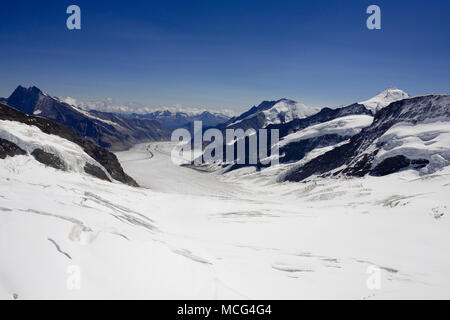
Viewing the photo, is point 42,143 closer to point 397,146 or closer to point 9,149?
point 9,149

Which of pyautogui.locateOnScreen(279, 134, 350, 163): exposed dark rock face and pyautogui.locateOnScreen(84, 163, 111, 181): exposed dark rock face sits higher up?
pyautogui.locateOnScreen(279, 134, 350, 163): exposed dark rock face

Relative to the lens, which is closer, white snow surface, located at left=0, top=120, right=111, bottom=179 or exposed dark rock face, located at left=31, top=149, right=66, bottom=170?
exposed dark rock face, located at left=31, top=149, right=66, bottom=170

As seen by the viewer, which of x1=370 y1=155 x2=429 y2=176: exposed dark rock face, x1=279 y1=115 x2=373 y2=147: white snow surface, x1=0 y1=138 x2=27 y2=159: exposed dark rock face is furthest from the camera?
x1=279 y1=115 x2=373 y2=147: white snow surface

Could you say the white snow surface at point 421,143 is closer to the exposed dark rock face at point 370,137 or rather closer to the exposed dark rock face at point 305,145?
the exposed dark rock face at point 370,137

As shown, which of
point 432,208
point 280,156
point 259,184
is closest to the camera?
point 432,208

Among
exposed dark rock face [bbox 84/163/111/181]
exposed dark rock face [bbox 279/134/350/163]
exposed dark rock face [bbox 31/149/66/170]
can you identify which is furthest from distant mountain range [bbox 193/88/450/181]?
exposed dark rock face [bbox 31/149/66/170]

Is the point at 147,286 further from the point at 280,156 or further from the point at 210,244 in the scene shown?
the point at 280,156

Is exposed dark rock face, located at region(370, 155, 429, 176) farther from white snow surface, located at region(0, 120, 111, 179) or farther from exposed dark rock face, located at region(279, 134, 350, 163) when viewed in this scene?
white snow surface, located at region(0, 120, 111, 179)
